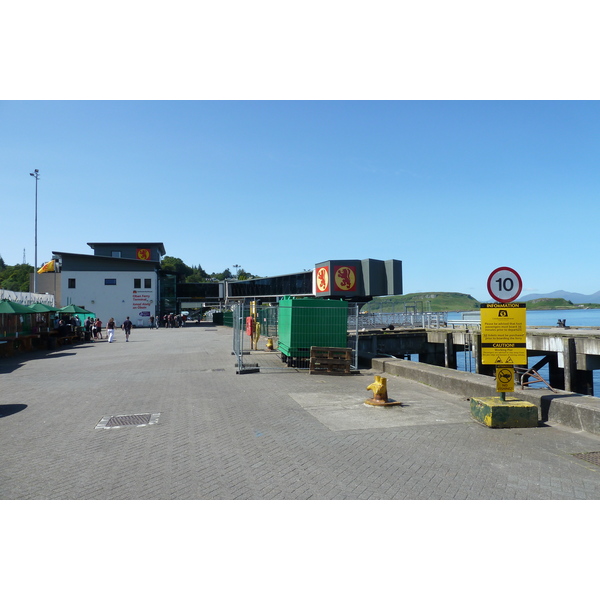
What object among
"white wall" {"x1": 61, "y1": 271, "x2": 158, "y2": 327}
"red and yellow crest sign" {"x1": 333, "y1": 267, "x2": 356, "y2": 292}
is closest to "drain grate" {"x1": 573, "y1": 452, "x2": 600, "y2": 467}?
"red and yellow crest sign" {"x1": 333, "y1": 267, "x2": 356, "y2": 292}

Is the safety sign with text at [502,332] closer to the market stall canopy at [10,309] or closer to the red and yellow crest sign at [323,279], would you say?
the market stall canopy at [10,309]

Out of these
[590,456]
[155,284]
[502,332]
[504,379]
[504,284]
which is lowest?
[590,456]

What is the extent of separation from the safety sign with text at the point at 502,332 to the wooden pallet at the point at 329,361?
6353 millimetres

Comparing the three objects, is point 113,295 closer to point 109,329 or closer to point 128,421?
point 109,329

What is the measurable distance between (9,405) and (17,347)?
15.0m

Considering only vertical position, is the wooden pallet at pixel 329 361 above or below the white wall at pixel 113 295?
below

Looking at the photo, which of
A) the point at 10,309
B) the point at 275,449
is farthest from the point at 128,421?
the point at 10,309

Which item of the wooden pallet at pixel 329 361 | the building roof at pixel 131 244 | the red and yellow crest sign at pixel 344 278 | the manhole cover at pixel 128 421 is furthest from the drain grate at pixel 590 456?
the building roof at pixel 131 244

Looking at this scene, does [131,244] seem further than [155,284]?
Yes

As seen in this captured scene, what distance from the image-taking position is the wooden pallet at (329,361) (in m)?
13.9

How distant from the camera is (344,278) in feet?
166

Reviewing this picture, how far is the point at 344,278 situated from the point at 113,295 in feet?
97.9

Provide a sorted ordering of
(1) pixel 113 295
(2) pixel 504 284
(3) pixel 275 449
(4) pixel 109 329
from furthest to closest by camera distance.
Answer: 1. (1) pixel 113 295
2. (4) pixel 109 329
3. (2) pixel 504 284
4. (3) pixel 275 449
